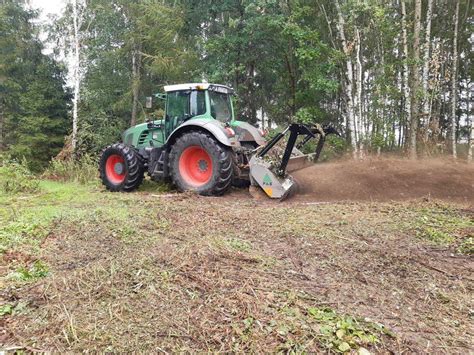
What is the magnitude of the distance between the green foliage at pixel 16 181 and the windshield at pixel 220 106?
163 inches

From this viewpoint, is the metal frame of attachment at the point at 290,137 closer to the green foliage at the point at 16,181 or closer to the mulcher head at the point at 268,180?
the mulcher head at the point at 268,180

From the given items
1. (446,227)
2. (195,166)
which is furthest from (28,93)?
(446,227)

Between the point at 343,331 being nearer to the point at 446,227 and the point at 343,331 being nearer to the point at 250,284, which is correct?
the point at 250,284

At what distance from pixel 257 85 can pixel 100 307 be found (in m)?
15.8

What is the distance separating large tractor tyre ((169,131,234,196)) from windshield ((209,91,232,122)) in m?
0.80

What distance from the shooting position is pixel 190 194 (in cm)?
743

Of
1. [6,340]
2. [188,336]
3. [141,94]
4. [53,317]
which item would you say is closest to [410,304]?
[188,336]

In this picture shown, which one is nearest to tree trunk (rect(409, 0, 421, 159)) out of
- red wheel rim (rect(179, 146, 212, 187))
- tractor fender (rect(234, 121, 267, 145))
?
tractor fender (rect(234, 121, 267, 145))

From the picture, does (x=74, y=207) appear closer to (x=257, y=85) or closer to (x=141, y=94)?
(x=257, y=85)

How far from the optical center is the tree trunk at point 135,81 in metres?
18.0

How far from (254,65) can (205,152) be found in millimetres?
7911

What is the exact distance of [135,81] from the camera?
58.6 feet

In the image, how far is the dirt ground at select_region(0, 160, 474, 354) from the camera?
2.16 m

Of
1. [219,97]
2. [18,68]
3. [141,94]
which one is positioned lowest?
[219,97]
